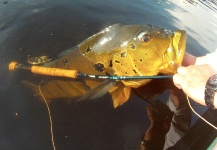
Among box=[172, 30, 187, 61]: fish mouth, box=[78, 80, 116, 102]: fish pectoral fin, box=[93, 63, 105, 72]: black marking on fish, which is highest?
box=[172, 30, 187, 61]: fish mouth

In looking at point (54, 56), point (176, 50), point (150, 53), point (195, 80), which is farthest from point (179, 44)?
point (54, 56)

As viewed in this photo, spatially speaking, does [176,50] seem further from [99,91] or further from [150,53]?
[99,91]

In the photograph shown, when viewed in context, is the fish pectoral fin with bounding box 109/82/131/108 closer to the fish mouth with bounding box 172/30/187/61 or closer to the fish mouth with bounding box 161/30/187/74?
the fish mouth with bounding box 161/30/187/74

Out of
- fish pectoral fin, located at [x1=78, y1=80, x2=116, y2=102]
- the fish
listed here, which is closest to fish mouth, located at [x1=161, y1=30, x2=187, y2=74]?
the fish

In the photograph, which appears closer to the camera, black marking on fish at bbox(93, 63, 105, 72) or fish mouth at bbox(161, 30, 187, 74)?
fish mouth at bbox(161, 30, 187, 74)

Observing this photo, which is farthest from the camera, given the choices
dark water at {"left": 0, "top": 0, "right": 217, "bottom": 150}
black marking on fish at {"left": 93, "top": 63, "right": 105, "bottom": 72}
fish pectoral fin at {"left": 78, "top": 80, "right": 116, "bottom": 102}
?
black marking on fish at {"left": 93, "top": 63, "right": 105, "bottom": 72}

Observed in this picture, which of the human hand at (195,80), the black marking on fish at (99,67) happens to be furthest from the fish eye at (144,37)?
the human hand at (195,80)

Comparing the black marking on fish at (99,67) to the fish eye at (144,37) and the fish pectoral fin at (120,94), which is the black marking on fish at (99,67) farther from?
the fish eye at (144,37)

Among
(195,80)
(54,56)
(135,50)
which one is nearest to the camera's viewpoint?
(195,80)
